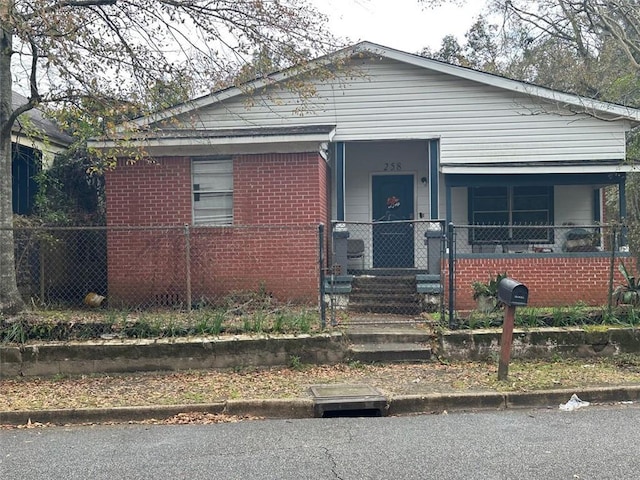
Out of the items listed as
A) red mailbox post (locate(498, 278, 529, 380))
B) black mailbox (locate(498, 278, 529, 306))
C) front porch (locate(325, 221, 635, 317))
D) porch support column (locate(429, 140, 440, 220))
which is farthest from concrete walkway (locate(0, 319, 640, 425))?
porch support column (locate(429, 140, 440, 220))

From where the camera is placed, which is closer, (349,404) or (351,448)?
(351,448)

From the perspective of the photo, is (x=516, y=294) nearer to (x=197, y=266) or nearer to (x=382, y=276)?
(x=382, y=276)

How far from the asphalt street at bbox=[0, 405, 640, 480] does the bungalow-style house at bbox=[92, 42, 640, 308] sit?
4634 millimetres

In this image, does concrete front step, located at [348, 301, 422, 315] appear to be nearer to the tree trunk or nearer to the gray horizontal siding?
the gray horizontal siding

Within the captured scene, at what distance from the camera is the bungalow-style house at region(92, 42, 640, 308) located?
34.6 feet

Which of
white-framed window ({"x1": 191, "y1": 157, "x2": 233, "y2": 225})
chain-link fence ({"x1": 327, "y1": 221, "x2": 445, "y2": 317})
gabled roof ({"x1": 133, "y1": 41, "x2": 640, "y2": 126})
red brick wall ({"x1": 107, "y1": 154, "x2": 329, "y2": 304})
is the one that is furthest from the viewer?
white-framed window ({"x1": 191, "y1": 157, "x2": 233, "y2": 225})

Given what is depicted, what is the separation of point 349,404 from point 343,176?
6.23m

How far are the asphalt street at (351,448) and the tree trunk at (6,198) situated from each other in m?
2.96

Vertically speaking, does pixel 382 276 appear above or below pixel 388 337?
above

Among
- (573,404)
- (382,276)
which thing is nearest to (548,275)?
(382,276)

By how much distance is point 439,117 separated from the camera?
37.8 ft

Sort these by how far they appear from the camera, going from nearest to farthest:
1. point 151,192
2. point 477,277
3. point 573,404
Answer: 1. point 573,404
2. point 477,277
3. point 151,192

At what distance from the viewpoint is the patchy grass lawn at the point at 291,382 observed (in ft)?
20.8

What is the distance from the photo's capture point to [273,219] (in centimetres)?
1066
